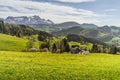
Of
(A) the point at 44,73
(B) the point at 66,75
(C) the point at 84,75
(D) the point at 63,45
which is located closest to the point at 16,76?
(A) the point at 44,73

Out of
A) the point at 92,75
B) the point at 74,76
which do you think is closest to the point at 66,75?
the point at 74,76

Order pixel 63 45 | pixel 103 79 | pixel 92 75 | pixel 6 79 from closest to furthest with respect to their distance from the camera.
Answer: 1. pixel 6 79
2. pixel 103 79
3. pixel 92 75
4. pixel 63 45

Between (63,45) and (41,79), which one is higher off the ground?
(41,79)

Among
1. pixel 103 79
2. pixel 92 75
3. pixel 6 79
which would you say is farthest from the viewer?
pixel 92 75

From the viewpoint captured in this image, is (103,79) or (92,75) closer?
(103,79)

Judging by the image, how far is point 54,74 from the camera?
109 ft

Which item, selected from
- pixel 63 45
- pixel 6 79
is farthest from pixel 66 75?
pixel 63 45

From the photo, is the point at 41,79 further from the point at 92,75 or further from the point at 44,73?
the point at 92,75

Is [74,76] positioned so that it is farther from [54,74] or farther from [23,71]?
[23,71]

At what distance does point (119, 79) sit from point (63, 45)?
154549 millimetres

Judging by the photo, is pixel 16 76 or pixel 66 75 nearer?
pixel 16 76

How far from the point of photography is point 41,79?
30062 millimetres

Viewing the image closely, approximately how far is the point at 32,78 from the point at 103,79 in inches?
339

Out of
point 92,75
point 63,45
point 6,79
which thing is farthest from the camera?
point 63,45
